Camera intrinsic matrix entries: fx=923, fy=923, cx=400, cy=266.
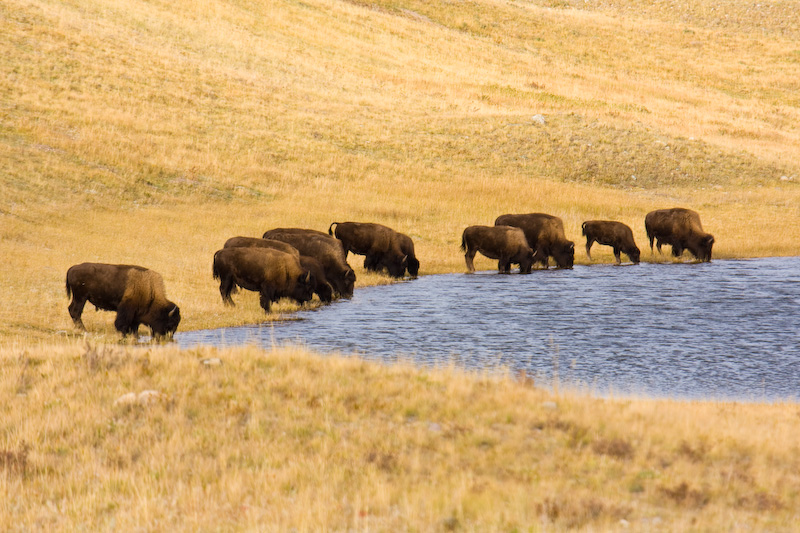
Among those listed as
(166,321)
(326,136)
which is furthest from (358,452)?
(326,136)

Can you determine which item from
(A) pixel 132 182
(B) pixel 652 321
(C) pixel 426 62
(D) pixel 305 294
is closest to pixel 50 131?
(A) pixel 132 182

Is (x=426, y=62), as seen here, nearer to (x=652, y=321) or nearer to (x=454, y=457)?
(x=652, y=321)

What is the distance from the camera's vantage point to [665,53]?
286ft

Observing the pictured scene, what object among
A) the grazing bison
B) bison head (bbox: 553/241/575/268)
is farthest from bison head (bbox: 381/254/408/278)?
bison head (bbox: 553/241/575/268)

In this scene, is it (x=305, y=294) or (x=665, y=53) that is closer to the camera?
(x=305, y=294)

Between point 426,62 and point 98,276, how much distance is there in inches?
2165

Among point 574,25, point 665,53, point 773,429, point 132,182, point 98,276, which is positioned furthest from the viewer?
point 574,25

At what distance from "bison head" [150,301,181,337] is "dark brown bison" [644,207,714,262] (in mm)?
17909

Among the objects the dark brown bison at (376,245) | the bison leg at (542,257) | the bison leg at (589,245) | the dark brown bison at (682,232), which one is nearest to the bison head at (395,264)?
the dark brown bison at (376,245)

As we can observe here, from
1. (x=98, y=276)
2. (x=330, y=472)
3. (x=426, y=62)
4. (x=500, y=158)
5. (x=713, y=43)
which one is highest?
(x=713, y=43)

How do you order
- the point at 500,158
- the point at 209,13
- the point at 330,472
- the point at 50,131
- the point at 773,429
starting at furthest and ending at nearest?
the point at 209,13 < the point at 500,158 < the point at 50,131 < the point at 773,429 < the point at 330,472

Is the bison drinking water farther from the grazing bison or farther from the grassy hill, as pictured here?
the grazing bison

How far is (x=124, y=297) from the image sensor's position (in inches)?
639

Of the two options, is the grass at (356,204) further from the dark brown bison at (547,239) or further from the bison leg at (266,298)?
the dark brown bison at (547,239)
